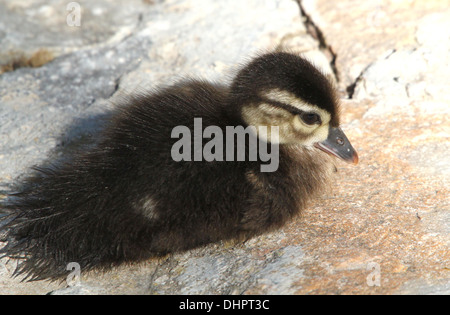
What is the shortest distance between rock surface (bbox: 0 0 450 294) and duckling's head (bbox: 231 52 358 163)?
0.34 m

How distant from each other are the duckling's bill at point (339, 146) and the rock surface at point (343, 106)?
0.18m

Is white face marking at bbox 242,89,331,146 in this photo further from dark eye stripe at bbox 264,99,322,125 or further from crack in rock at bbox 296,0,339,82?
crack in rock at bbox 296,0,339,82

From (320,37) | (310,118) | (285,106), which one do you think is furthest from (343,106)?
(285,106)

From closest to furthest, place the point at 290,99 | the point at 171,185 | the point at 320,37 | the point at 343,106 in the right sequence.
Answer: the point at 171,185
the point at 290,99
the point at 343,106
the point at 320,37

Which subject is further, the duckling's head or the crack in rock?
the crack in rock

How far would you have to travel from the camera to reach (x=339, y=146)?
3119mm

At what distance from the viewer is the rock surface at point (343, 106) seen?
105 inches

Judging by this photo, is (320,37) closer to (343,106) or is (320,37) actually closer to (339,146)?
(343,106)

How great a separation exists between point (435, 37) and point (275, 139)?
64.2 inches

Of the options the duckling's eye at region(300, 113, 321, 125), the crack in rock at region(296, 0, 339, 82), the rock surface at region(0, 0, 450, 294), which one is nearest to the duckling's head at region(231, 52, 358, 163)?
the duckling's eye at region(300, 113, 321, 125)

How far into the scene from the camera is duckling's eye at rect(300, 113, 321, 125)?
2.96m

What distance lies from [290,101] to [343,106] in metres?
1.06

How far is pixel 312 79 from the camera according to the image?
2.88m
